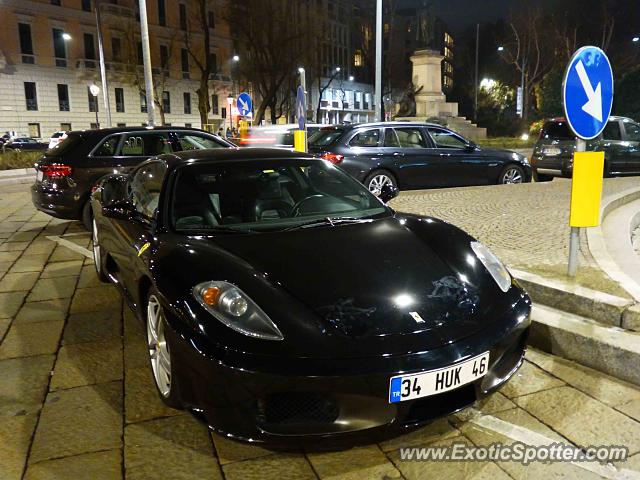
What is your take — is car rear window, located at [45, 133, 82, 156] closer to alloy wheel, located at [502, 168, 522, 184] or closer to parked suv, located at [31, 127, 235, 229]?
parked suv, located at [31, 127, 235, 229]

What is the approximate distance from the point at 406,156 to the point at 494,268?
706cm

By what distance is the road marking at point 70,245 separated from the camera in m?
6.76

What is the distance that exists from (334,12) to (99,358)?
7853cm

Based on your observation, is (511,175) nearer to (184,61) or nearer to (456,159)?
(456,159)

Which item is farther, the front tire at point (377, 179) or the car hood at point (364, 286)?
the front tire at point (377, 179)

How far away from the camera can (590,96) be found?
4121mm

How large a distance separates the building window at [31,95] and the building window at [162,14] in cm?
1297

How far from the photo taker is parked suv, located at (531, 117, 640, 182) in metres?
12.6

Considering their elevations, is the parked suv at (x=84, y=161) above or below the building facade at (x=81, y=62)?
below

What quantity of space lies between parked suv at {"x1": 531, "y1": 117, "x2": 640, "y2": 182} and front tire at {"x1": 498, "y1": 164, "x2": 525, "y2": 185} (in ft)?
5.79

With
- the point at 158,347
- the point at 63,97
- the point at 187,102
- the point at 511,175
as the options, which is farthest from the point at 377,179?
the point at 187,102

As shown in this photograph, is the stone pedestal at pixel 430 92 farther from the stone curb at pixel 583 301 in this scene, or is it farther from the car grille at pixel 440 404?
the car grille at pixel 440 404

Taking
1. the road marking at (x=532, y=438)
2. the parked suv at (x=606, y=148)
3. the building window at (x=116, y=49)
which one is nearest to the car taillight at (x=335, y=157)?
the parked suv at (x=606, y=148)

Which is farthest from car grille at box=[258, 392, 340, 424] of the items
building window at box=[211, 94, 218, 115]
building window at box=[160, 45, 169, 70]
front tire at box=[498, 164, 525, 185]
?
building window at box=[211, 94, 218, 115]
